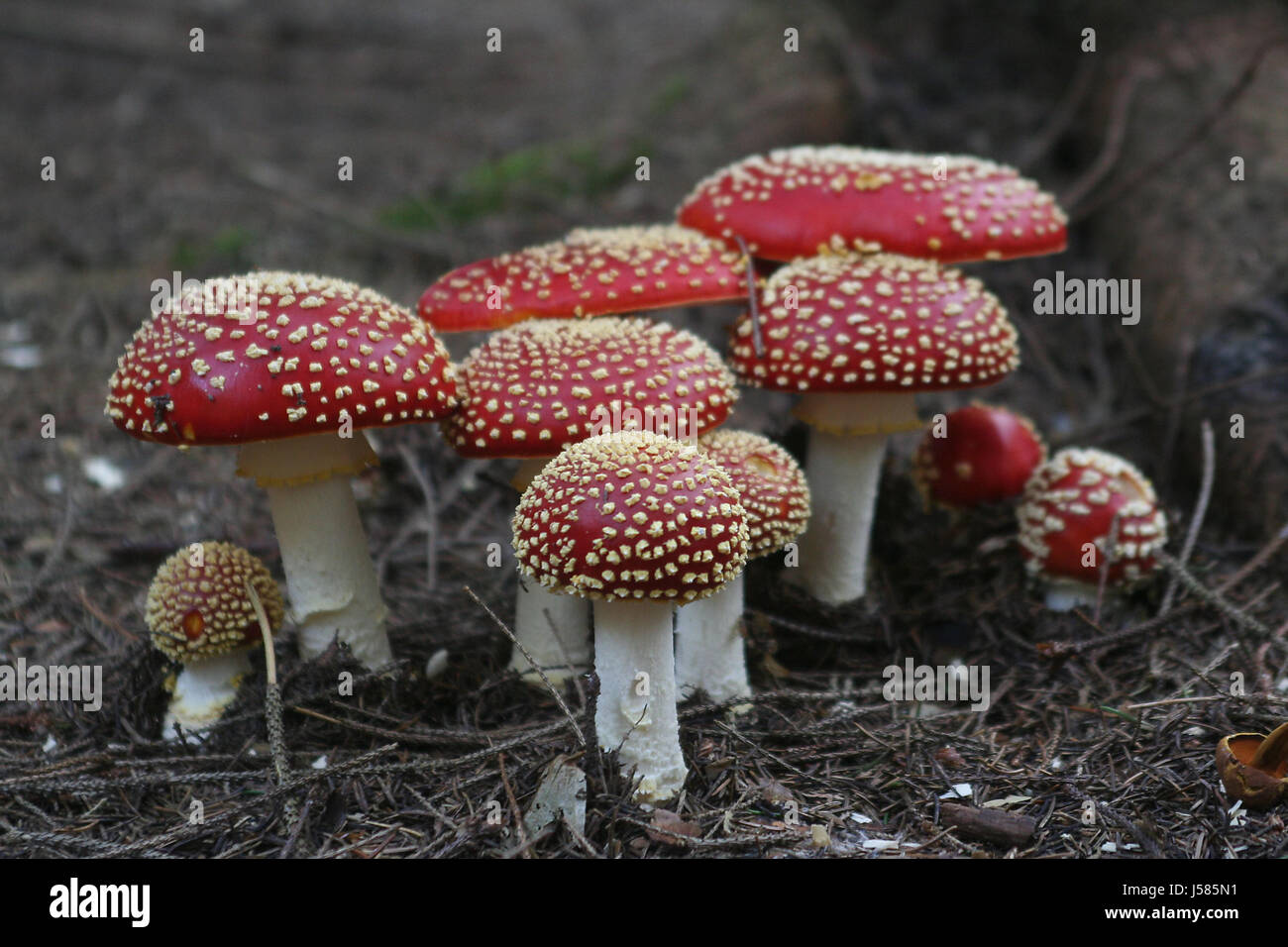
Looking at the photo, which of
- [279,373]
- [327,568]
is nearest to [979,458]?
[327,568]

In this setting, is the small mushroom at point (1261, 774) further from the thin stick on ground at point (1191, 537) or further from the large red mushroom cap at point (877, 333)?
the large red mushroom cap at point (877, 333)

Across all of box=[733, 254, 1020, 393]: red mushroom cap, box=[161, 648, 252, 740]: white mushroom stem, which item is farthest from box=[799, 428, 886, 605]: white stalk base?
box=[161, 648, 252, 740]: white mushroom stem

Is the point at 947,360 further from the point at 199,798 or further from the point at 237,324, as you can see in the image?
the point at 199,798

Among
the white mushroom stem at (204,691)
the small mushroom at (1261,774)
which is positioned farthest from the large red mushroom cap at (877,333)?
the white mushroom stem at (204,691)

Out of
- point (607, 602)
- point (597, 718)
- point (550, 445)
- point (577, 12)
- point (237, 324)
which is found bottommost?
point (597, 718)

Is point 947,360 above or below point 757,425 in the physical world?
above

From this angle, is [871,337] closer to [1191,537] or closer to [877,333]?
[877,333]

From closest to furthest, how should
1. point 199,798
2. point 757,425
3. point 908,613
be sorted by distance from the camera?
point 199,798 → point 908,613 → point 757,425
